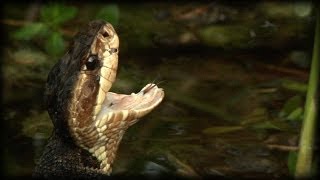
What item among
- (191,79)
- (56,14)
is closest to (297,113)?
(191,79)

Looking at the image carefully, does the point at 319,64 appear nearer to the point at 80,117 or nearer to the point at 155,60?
the point at 80,117

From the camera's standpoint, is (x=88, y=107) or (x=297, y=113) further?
(x=297, y=113)

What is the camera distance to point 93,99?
2.74 meters

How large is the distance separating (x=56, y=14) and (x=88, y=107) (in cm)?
120

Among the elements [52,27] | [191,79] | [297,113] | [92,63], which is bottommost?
[191,79]

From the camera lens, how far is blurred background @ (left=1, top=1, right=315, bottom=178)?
351 centimetres

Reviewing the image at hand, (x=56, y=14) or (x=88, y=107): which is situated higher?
(x=88, y=107)

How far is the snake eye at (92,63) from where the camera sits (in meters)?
2.79

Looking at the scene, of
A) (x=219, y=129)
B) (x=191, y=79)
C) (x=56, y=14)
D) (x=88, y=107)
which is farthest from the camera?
(x=191, y=79)

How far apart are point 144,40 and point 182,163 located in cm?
121

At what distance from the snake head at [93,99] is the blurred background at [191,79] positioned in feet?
1.93

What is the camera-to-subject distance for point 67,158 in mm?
2777

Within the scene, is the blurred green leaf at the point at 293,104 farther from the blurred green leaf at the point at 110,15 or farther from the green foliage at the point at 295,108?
the blurred green leaf at the point at 110,15

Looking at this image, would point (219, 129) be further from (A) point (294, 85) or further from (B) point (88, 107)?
(B) point (88, 107)
